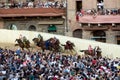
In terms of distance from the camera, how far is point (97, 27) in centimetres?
5831

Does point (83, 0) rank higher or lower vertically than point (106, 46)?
higher

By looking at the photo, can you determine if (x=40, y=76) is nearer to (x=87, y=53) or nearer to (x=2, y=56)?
(x=2, y=56)

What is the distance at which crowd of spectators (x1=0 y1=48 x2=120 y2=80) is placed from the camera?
3791 centimetres

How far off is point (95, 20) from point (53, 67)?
17.6 m

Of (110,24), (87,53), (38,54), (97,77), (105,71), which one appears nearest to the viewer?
(97,77)

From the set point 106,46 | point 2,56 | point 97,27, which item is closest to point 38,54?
point 2,56

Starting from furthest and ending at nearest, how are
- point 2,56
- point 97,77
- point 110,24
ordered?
point 110,24 < point 2,56 < point 97,77

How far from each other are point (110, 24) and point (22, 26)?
11.9m

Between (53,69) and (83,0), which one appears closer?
(53,69)

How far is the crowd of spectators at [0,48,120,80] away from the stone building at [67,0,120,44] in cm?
1060

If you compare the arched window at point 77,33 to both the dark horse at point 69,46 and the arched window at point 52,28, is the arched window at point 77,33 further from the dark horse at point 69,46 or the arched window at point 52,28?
the dark horse at point 69,46

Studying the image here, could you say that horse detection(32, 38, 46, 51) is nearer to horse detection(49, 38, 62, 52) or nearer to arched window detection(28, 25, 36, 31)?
horse detection(49, 38, 62, 52)

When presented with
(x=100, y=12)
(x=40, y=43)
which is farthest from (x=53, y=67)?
(x=100, y=12)

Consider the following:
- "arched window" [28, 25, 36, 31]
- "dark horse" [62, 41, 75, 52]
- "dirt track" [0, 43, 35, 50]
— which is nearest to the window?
"arched window" [28, 25, 36, 31]
